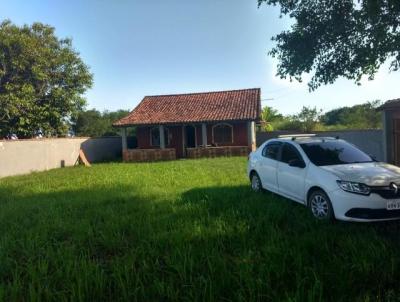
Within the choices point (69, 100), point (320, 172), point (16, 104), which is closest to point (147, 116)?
point (69, 100)

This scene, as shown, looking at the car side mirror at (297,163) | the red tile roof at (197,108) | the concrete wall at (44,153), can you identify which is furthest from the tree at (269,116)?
the car side mirror at (297,163)

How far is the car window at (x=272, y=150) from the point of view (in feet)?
25.9

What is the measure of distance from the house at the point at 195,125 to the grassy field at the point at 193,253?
15423 millimetres

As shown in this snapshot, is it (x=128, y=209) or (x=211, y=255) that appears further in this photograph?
(x=128, y=209)

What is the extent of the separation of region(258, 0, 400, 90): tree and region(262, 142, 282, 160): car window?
177 centimetres

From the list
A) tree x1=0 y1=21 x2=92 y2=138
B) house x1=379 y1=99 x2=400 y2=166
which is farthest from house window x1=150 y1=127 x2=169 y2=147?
house x1=379 y1=99 x2=400 y2=166

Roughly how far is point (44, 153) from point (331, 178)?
16.6 metres

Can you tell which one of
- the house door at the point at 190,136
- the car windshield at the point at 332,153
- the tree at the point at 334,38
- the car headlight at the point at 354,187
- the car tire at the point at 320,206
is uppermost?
the tree at the point at 334,38

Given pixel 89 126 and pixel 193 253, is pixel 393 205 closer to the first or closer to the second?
pixel 193 253

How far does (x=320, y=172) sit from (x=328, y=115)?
178 ft

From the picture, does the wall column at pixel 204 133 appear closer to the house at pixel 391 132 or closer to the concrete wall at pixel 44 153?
the concrete wall at pixel 44 153

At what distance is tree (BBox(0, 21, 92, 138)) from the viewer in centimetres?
2236

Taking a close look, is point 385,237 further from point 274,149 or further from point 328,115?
point 328,115

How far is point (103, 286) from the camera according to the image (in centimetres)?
366
